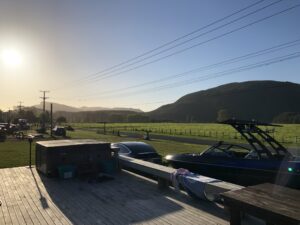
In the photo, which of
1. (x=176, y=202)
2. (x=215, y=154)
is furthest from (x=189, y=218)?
(x=215, y=154)

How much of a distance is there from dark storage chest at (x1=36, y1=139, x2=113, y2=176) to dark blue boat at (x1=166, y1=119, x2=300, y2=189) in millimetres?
2622

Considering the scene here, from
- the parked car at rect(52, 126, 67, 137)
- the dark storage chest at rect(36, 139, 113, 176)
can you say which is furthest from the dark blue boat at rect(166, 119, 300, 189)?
the parked car at rect(52, 126, 67, 137)

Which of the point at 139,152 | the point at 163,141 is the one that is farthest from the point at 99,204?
the point at 163,141

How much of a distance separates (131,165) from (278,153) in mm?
4446

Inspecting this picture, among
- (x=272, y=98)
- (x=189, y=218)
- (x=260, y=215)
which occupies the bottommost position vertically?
(x=189, y=218)

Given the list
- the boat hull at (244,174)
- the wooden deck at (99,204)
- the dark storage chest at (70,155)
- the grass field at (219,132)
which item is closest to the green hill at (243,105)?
the grass field at (219,132)

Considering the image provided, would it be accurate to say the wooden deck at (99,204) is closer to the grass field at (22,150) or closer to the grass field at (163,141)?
the grass field at (22,150)

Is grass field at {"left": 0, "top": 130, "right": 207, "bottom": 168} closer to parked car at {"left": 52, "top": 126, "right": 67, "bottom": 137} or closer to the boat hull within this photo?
the boat hull

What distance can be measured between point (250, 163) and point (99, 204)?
4434 mm

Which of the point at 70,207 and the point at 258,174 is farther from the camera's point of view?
the point at 258,174

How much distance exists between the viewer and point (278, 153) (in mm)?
9336

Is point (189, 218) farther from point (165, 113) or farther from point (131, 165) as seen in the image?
point (165, 113)

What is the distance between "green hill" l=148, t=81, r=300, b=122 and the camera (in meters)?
140

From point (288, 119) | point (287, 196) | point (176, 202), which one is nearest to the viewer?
point (287, 196)
